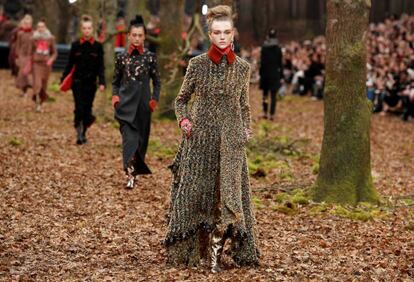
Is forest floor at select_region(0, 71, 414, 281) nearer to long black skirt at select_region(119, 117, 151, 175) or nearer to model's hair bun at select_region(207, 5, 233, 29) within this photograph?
long black skirt at select_region(119, 117, 151, 175)

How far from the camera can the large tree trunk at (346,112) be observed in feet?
41.4

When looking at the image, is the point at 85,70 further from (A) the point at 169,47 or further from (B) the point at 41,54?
(B) the point at 41,54

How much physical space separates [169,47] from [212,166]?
1382cm

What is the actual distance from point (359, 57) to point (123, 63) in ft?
9.95

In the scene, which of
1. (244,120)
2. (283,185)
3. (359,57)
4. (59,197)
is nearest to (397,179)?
(283,185)

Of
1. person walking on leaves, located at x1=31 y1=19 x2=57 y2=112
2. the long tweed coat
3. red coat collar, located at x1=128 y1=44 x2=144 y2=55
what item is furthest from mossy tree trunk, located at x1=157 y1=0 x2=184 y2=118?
the long tweed coat

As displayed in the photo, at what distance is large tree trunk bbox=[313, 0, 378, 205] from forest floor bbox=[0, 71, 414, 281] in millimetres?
369

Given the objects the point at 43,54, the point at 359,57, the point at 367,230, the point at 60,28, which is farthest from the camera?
the point at 60,28

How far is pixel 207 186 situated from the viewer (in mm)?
9258

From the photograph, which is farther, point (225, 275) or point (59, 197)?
point (59, 197)

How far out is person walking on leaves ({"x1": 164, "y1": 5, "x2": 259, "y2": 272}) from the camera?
9.06 meters

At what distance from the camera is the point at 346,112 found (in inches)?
506

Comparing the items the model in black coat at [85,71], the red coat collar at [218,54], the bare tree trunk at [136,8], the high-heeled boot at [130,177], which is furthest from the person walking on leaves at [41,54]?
the red coat collar at [218,54]

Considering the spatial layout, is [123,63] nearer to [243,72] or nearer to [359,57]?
[359,57]
